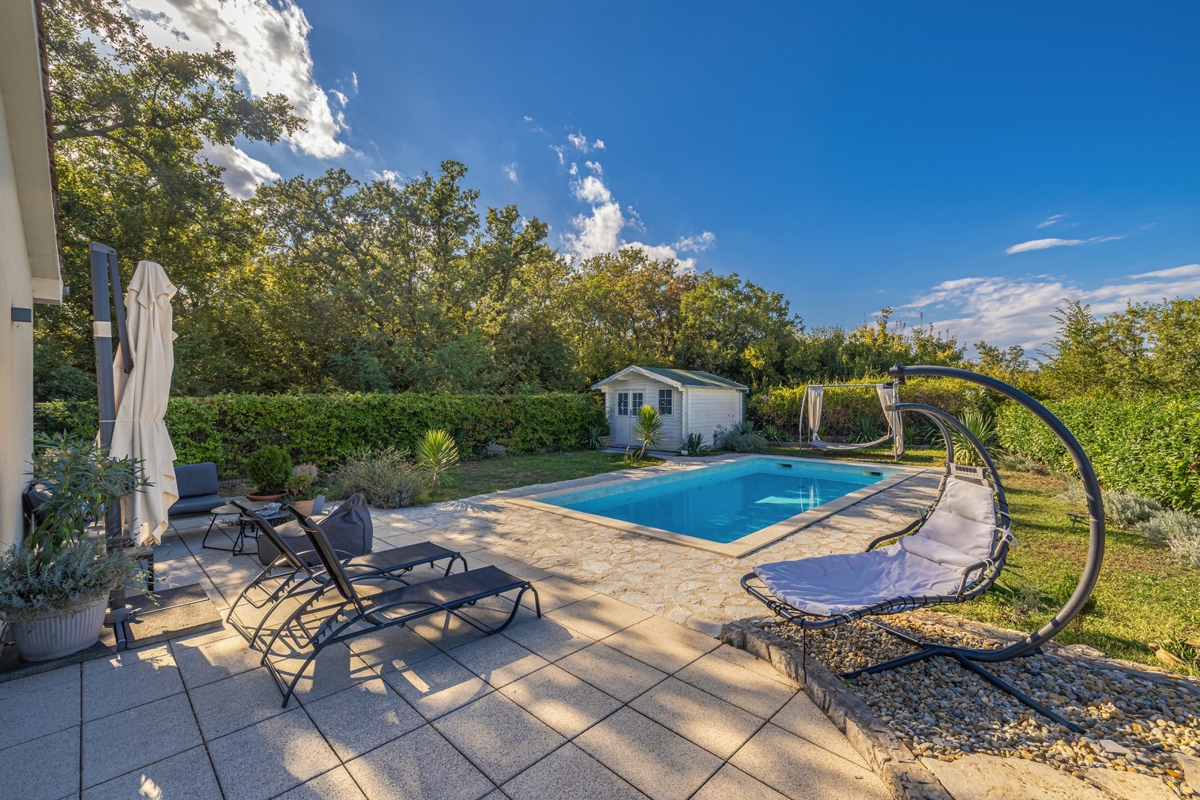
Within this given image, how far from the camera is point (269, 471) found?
7.17 m

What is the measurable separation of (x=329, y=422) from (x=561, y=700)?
966cm

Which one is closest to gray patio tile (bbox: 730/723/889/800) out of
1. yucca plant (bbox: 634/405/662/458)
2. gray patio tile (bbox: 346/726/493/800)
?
gray patio tile (bbox: 346/726/493/800)

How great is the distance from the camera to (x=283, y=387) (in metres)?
16.7

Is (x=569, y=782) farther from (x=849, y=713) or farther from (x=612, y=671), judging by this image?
(x=849, y=713)

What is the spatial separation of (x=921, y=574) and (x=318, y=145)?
19.5 metres

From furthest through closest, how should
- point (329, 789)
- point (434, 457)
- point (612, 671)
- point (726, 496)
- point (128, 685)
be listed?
point (726, 496) → point (434, 457) → point (612, 671) → point (128, 685) → point (329, 789)

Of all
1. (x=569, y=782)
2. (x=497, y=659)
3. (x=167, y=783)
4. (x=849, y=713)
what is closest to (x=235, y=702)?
(x=167, y=783)

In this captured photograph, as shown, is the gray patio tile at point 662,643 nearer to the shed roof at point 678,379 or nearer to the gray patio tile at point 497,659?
the gray patio tile at point 497,659

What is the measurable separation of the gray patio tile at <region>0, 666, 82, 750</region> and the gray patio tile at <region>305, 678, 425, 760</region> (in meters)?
1.21

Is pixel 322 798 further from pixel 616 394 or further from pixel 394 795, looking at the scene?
pixel 616 394

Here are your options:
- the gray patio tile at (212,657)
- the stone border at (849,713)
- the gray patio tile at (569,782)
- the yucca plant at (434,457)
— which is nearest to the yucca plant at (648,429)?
the yucca plant at (434,457)

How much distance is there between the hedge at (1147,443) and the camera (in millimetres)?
5789

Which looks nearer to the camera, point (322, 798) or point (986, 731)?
point (322, 798)

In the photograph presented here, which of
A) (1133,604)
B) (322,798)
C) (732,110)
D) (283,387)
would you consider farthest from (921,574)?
(283,387)
